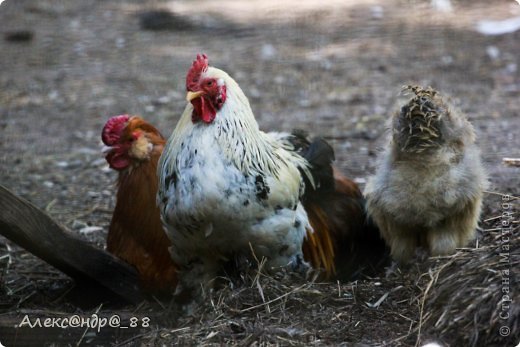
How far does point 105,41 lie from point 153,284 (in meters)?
1.31

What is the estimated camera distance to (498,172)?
3703 mm

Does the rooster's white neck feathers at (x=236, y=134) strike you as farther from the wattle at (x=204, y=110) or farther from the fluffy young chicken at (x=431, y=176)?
the fluffy young chicken at (x=431, y=176)

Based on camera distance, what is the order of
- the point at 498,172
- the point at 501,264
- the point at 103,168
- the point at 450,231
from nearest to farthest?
the point at 501,264 < the point at 450,231 < the point at 498,172 < the point at 103,168

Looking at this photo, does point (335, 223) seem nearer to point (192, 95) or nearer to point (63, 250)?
point (192, 95)

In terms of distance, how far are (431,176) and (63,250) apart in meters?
1.43

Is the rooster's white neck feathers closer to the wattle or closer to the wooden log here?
the wattle

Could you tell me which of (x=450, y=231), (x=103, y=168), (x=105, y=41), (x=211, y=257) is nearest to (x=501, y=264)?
(x=450, y=231)

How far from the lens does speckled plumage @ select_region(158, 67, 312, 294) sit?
2711 millimetres

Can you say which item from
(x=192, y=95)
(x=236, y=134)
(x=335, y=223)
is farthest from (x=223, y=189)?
(x=335, y=223)

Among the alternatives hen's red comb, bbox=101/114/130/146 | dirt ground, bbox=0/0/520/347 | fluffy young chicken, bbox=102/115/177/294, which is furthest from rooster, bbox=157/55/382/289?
hen's red comb, bbox=101/114/130/146

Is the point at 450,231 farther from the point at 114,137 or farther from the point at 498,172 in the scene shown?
A: the point at 114,137

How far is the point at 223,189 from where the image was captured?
2695mm

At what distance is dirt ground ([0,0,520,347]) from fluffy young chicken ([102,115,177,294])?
22cm

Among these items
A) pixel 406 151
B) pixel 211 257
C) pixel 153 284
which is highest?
pixel 406 151
